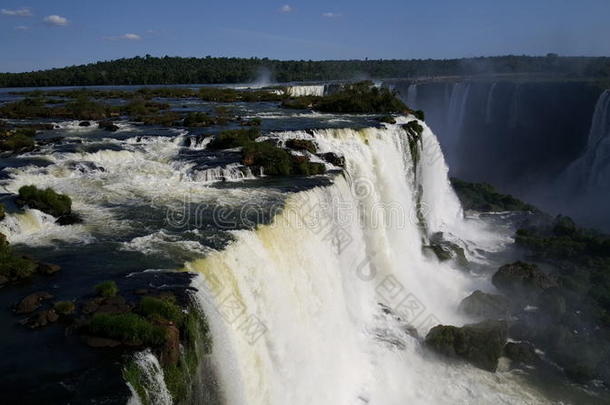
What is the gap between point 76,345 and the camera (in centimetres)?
729

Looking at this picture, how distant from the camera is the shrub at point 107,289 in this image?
331 inches

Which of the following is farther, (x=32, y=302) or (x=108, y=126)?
(x=108, y=126)

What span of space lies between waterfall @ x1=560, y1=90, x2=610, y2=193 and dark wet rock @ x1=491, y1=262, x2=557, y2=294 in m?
19.2

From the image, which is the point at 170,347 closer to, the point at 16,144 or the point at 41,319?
the point at 41,319

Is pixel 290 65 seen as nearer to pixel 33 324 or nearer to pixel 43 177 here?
pixel 43 177

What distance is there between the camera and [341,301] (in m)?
13.3

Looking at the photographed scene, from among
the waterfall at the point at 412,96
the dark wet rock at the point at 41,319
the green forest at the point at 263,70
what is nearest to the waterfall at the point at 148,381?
the dark wet rock at the point at 41,319

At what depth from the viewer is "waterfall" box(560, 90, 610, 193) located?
34906 millimetres

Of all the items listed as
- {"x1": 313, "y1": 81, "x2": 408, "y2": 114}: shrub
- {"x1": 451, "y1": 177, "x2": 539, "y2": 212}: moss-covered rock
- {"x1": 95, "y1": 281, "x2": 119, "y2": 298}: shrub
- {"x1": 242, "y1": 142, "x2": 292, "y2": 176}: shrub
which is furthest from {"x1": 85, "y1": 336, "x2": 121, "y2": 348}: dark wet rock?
{"x1": 451, "y1": 177, "x2": 539, "y2": 212}: moss-covered rock

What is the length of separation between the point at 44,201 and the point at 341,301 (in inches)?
316

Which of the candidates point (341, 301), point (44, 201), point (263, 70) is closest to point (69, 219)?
point (44, 201)

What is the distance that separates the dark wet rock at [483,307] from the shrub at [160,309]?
39.7 feet

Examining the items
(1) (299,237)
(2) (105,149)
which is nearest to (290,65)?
(2) (105,149)

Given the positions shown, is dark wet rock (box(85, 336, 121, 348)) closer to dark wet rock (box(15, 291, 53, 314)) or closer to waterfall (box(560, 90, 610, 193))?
dark wet rock (box(15, 291, 53, 314))
